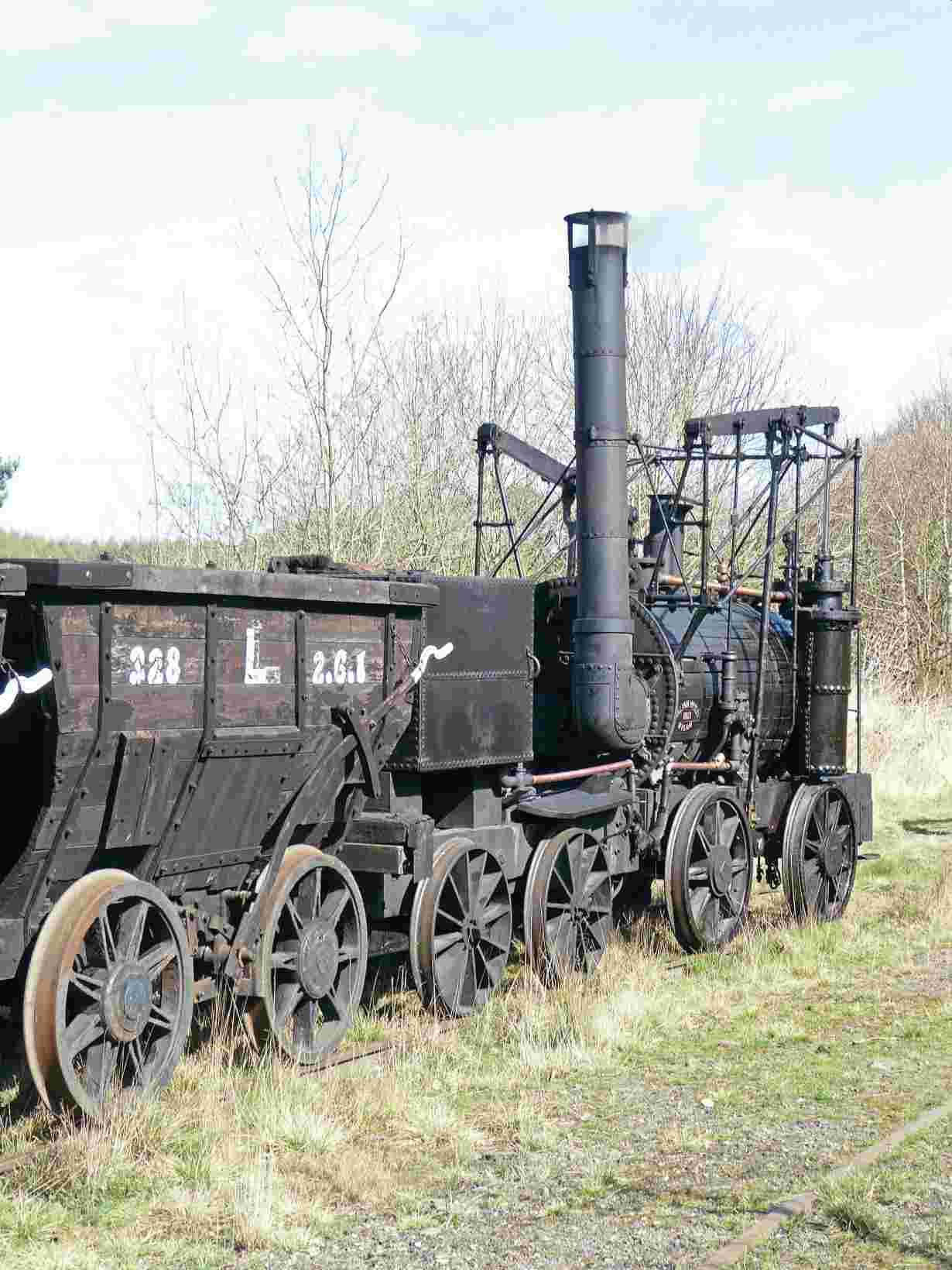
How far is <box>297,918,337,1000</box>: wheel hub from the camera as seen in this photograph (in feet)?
26.5

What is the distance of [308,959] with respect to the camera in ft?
26.7

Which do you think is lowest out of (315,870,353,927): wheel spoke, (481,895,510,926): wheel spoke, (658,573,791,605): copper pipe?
(481,895,510,926): wheel spoke

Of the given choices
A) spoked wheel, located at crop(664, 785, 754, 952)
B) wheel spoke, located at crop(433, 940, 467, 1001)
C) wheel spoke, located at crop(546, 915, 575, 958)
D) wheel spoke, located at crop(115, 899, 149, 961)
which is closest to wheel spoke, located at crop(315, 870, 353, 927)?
wheel spoke, located at crop(433, 940, 467, 1001)

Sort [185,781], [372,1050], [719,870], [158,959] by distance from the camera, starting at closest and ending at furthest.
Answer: [158,959] < [185,781] < [372,1050] < [719,870]

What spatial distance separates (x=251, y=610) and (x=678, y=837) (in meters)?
4.63

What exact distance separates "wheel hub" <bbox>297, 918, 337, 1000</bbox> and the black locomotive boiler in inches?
0.7

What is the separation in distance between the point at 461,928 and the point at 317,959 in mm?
1427

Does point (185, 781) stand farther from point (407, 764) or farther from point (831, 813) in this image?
point (831, 813)

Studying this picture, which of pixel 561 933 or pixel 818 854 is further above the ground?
pixel 818 854

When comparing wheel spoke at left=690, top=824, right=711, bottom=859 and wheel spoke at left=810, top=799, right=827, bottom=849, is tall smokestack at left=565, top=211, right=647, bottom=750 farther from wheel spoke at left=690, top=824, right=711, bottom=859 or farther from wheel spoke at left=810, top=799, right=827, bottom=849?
wheel spoke at left=810, top=799, right=827, bottom=849

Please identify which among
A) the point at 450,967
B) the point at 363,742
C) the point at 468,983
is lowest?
the point at 468,983

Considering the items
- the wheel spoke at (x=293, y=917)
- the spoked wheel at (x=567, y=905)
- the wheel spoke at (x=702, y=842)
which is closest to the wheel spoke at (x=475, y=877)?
the spoked wheel at (x=567, y=905)

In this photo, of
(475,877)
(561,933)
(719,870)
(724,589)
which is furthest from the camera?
(724,589)

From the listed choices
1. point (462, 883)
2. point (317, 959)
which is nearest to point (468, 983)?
point (462, 883)
